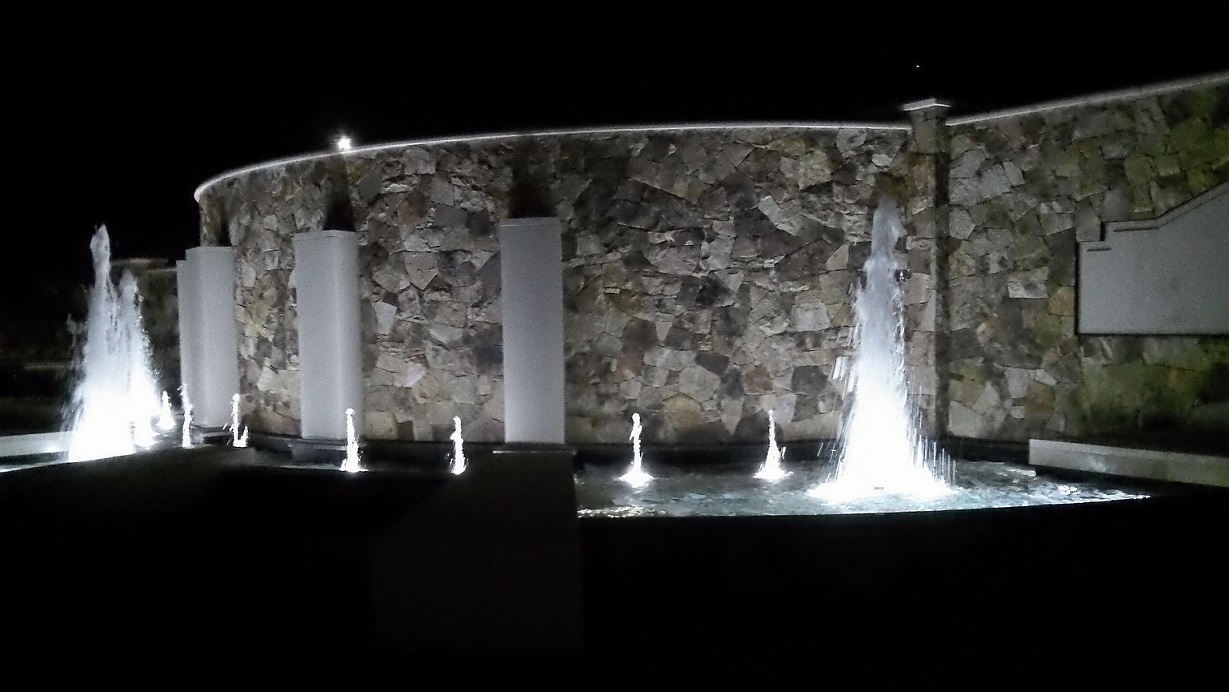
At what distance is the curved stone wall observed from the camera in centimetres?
711

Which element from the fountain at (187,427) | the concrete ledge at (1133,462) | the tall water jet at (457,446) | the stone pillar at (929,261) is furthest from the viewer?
the fountain at (187,427)

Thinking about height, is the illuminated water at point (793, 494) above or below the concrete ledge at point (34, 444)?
below

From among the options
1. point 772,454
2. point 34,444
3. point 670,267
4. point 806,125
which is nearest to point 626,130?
point 670,267

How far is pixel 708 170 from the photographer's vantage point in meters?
7.20

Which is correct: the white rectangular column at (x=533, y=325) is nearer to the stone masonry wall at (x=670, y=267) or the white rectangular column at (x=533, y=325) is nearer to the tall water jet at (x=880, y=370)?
the stone masonry wall at (x=670, y=267)

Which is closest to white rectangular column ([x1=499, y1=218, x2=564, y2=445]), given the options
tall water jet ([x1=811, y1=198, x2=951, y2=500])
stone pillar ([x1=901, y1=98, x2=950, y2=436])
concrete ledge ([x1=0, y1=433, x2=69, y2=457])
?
tall water jet ([x1=811, y1=198, x2=951, y2=500])

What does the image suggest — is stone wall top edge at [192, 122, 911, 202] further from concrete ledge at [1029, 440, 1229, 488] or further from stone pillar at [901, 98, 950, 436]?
concrete ledge at [1029, 440, 1229, 488]

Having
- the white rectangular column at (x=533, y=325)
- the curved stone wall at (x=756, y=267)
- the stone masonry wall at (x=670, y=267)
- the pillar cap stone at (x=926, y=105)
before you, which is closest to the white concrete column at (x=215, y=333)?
the stone masonry wall at (x=670, y=267)

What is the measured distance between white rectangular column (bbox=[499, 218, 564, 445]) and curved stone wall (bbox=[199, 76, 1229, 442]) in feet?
0.71

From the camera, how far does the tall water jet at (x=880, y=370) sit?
24.1 feet

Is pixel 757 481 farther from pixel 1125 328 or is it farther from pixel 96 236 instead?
pixel 96 236

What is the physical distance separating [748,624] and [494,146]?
565cm

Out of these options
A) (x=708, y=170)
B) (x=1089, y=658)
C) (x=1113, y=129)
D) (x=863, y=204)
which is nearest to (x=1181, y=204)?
(x=1113, y=129)

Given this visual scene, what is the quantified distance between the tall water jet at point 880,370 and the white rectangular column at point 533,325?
8.54 ft
